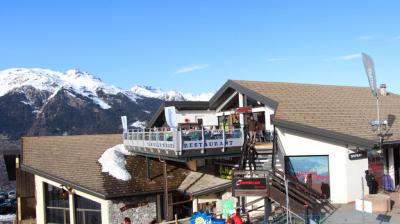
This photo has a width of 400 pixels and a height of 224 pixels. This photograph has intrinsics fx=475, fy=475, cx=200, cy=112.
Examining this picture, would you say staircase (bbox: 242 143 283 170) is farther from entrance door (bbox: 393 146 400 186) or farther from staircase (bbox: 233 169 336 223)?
entrance door (bbox: 393 146 400 186)

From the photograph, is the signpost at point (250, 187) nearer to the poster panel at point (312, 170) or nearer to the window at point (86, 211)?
the poster panel at point (312, 170)

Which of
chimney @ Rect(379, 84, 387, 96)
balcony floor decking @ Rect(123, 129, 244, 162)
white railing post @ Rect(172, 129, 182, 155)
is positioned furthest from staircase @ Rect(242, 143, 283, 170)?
chimney @ Rect(379, 84, 387, 96)

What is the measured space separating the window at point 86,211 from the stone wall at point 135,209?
115cm

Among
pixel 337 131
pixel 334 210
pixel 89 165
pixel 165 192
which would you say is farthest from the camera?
pixel 89 165

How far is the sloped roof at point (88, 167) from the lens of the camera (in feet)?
79.6

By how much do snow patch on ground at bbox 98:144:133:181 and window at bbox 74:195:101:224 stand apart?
1.86 m

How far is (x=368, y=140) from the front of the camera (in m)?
19.6

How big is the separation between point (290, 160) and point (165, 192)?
267 inches

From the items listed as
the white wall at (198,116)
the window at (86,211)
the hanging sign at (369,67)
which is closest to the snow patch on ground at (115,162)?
the window at (86,211)

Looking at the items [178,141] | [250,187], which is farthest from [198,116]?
[250,187]

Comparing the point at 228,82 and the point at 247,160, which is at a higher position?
the point at 228,82

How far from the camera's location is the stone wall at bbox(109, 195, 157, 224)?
23609 mm

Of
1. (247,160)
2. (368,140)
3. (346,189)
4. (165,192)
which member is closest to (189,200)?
(165,192)

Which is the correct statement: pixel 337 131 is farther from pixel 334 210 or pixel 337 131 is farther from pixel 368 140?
pixel 334 210
